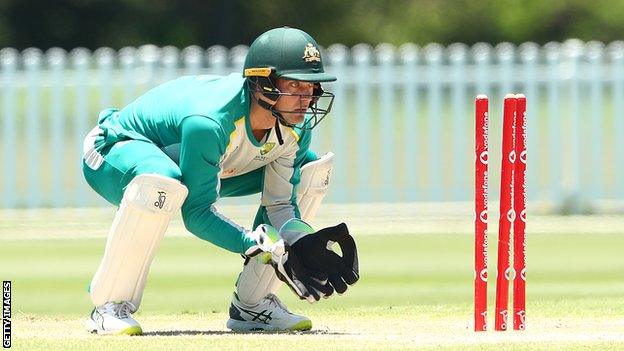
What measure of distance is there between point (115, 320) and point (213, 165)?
2.62ft

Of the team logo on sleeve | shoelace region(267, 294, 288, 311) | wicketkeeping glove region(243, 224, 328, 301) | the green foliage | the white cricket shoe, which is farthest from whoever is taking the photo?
the green foliage

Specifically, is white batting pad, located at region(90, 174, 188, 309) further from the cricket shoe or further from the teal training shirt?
the cricket shoe

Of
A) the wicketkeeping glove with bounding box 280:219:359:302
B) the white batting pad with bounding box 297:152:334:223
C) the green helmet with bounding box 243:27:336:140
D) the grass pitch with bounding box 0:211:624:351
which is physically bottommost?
the grass pitch with bounding box 0:211:624:351

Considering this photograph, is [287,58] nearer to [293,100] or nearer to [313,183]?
[293,100]

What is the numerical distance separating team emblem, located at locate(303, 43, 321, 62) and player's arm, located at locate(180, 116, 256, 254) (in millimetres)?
461

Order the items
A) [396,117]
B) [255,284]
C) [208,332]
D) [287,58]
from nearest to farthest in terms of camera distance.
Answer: [287,58], [208,332], [255,284], [396,117]

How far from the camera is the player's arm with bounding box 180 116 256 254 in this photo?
6.63 m

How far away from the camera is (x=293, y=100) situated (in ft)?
22.4

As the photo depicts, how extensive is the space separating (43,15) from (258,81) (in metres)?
26.6

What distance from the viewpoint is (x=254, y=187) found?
7453 millimetres

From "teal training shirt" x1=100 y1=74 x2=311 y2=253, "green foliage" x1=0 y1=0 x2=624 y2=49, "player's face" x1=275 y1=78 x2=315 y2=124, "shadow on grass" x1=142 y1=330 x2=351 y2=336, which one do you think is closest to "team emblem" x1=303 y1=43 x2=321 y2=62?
"player's face" x1=275 y1=78 x2=315 y2=124

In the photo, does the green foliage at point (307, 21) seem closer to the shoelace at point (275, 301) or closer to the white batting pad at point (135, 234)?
the shoelace at point (275, 301)

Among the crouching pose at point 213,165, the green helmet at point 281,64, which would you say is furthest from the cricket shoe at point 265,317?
the green helmet at point 281,64

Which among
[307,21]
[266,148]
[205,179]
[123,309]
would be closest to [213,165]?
[205,179]
